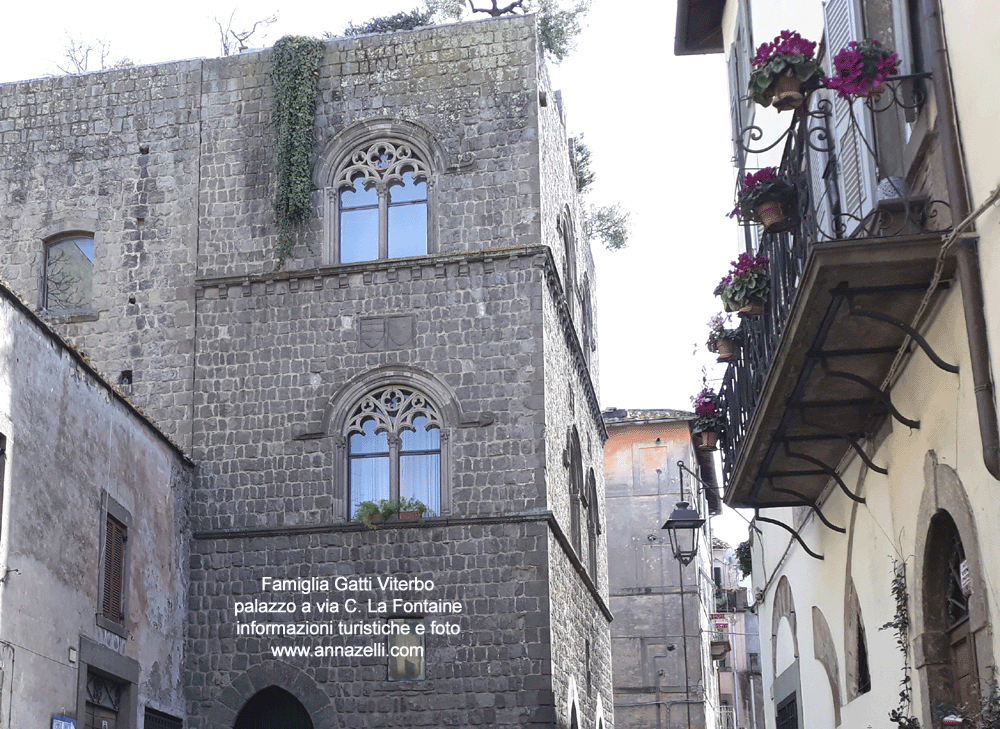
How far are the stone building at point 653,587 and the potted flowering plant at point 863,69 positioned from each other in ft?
88.5

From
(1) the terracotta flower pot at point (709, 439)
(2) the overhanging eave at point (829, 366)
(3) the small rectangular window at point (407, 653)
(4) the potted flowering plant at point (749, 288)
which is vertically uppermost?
(4) the potted flowering plant at point (749, 288)

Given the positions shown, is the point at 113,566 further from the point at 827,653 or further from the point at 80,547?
the point at 827,653

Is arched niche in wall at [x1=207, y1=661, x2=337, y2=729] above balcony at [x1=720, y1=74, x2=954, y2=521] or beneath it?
beneath

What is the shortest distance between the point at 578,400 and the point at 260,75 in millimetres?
7181

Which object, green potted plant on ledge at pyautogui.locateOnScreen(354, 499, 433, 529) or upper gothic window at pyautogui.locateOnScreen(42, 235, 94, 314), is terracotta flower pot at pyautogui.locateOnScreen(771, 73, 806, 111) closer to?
green potted plant on ledge at pyautogui.locateOnScreen(354, 499, 433, 529)

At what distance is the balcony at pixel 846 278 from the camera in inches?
284

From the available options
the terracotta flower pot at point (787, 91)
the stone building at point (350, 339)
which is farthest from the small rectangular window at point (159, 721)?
the terracotta flower pot at point (787, 91)

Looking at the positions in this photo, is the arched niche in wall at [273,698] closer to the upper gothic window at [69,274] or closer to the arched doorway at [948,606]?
the upper gothic window at [69,274]

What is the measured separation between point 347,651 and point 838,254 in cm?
1137

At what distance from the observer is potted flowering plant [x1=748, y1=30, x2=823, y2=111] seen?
8016mm

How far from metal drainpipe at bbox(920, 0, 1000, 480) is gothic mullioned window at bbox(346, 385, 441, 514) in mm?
11241

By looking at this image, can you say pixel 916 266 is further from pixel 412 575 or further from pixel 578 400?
pixel 578 400

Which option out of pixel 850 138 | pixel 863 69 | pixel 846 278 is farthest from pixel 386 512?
pixel 863 69

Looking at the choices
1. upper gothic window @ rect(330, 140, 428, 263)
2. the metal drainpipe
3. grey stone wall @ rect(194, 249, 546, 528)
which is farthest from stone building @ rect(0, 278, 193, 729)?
the metal drainpipe
